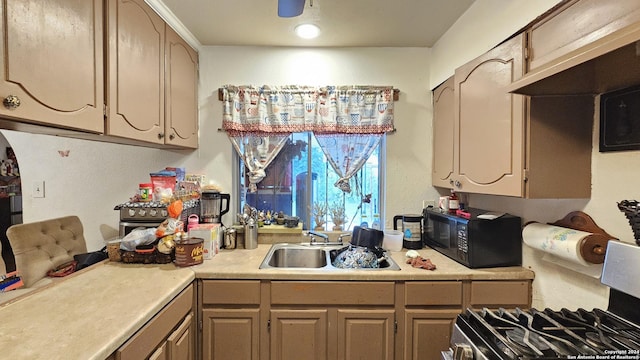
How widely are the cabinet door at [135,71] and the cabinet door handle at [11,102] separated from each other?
1.31 ft

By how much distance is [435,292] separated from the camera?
1.60m

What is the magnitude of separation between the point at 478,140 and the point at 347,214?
115 cm

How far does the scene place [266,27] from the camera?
1.96m

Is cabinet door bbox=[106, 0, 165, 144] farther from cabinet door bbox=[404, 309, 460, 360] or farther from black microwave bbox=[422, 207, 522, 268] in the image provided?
black microwave bbox=[422, 207, 522, 268]

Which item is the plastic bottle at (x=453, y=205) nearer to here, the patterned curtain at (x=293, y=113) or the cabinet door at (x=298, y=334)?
the patterned curtain at (x=293, y=113)

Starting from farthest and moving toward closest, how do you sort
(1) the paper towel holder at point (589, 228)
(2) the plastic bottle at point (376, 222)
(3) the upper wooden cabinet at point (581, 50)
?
(2) the plastic bottle at point (376, 222) < (1) the paper towel holder at point (589, 228) < (3) the upper wooden cabinet at point (581, 50)

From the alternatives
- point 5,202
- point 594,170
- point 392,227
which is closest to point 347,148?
point 392,227

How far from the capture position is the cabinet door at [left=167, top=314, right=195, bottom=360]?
134 cm

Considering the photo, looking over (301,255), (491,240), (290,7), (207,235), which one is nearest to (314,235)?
(301,255)

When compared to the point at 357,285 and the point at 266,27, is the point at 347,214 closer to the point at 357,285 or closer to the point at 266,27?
the point at 357,285

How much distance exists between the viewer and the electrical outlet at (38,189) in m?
1.53

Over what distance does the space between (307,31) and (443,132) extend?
3.89ft

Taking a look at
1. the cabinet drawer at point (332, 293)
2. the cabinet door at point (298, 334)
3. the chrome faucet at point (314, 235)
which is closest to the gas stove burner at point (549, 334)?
the cabinet drawer at point (332, 293)

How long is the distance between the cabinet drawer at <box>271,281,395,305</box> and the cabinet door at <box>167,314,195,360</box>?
44cm
